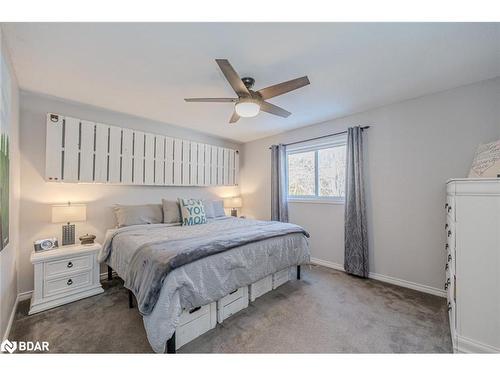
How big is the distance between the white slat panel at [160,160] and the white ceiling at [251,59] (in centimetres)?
77

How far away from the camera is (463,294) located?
1434 mm

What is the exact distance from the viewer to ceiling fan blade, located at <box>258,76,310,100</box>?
5.31 ft

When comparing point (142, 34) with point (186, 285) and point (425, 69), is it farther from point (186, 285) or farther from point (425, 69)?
point (425, 69)

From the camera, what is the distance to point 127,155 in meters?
3.00

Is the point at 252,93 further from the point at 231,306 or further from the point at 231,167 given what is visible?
the point at 231,167

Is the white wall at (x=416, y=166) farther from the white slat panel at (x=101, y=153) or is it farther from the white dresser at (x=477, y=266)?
the white slat panel at (x=101, y=153)

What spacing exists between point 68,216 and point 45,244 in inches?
15.1

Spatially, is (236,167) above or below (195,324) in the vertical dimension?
above

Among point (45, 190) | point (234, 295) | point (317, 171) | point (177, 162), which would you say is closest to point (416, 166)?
point (317, 171)

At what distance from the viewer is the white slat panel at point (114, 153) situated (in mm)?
2842

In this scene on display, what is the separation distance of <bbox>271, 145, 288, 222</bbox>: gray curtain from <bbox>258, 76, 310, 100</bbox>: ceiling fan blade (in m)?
2.05

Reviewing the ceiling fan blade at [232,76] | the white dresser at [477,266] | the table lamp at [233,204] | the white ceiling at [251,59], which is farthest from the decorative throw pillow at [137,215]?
the white dresser at [477,266]
